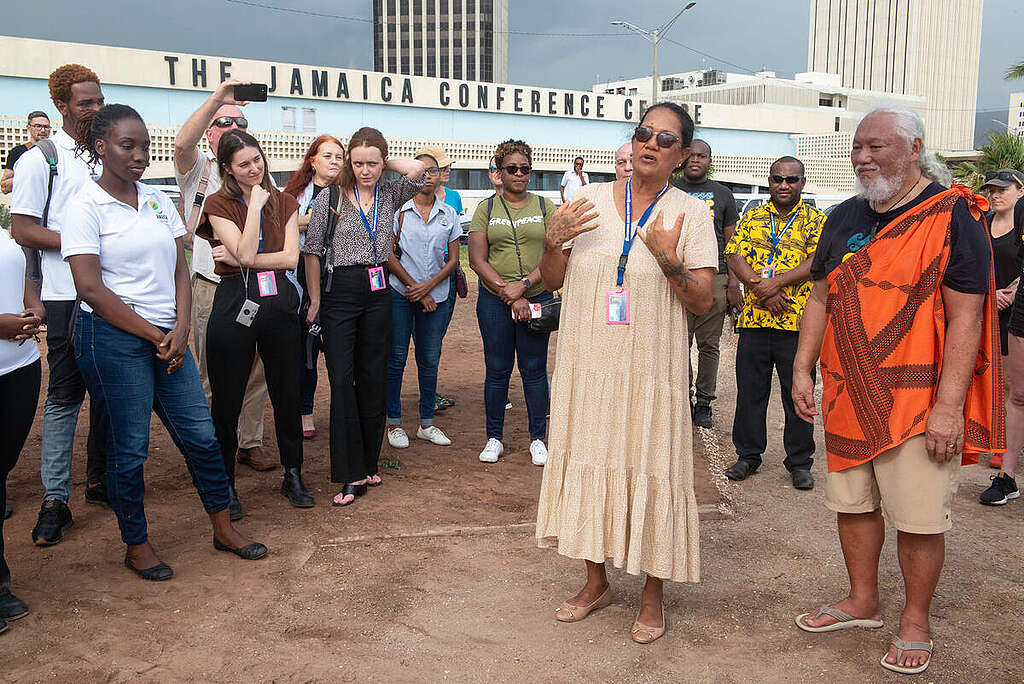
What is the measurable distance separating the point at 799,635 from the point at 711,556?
0.85m

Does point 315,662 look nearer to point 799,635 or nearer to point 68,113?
point 799,635

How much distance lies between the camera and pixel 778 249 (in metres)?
5.35

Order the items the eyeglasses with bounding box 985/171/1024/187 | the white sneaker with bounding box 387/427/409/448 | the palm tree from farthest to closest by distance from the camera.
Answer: the palm tree, the white sneaker with bounding box 387/427/409/448, the eyeglasses with bounding box 985/171/1024/187

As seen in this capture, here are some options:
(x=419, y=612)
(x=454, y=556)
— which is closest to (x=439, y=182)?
(x=454, y=556)

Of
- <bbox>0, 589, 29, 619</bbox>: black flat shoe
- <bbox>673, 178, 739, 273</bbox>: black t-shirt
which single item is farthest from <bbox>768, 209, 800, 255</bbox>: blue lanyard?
<bbox>0, 589, 29, 619</bbox>: black flat shoe

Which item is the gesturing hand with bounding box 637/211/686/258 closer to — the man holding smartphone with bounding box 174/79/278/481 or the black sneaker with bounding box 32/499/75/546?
the man holding smartphone with bounding box 174/79/278/481

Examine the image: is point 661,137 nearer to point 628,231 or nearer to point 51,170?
point 628,231

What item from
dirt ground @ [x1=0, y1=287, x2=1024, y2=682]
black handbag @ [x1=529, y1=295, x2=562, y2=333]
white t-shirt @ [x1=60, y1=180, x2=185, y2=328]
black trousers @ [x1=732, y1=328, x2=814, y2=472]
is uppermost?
white t-shirt @ [x1=60, y1=180, x2=185, y2=328]

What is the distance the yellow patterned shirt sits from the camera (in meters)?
5.25

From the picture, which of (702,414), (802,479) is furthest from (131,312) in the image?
(702,414)

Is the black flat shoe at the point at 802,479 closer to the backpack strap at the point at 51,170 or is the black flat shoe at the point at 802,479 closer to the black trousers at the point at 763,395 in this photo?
the black trousers at the point at 763,395

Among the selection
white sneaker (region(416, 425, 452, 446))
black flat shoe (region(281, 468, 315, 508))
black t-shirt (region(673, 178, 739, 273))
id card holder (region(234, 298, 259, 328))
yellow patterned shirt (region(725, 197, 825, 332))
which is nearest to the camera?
id card holder (region(234, 298, 259, 328))

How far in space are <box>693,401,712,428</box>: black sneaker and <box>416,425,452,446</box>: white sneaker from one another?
206 centimetres

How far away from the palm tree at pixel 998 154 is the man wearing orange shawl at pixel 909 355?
23.5 metres
